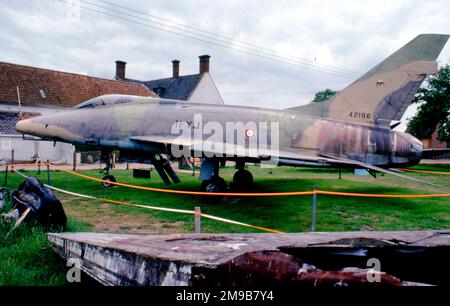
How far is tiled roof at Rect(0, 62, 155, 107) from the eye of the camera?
26.3 m

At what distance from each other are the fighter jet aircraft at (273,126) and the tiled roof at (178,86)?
96.1ft

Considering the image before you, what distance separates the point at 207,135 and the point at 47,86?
24.6 m

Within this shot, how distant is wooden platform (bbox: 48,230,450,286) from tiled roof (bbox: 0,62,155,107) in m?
28.6

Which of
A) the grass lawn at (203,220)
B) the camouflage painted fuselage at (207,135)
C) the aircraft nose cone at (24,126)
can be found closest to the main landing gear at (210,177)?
the grass lawn at (203,220)

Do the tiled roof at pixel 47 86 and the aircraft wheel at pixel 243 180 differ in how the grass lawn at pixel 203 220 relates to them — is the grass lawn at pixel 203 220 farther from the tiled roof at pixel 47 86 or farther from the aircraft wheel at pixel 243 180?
the tiled roof at pixel 47 86

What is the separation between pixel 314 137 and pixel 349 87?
2.48 meters

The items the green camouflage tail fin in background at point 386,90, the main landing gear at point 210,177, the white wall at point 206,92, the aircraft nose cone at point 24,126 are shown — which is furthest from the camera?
the white wall at point 206,92

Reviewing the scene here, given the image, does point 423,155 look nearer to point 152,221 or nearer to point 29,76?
point 152,221

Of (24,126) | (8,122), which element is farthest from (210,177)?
(8,122)

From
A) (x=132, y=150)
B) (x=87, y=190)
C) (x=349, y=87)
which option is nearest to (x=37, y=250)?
(x=132, y=150)

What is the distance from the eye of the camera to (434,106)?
3231cm

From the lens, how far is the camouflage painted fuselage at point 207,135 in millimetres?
9719

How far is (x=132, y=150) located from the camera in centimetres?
1038

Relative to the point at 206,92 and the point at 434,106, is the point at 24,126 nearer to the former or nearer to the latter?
the point at 206,92
